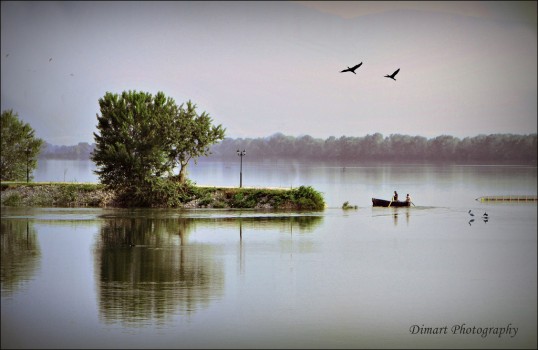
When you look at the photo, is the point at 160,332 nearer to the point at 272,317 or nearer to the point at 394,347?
the point at 272,317

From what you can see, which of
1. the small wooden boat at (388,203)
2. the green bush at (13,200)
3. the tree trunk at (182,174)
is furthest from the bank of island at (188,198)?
the small wooden boat at (388,203)

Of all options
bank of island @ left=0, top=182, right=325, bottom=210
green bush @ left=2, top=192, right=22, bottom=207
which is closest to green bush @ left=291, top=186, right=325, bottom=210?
bank of island @ left=0, top=182, right=325, bottom=210

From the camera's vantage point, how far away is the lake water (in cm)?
2598

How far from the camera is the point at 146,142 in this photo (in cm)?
6362

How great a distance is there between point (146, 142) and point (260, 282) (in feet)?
106

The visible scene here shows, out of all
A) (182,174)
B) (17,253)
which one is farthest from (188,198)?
(17,253)

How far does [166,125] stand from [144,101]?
122 inches

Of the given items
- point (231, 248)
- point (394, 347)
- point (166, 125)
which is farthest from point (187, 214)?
point (394, 347)

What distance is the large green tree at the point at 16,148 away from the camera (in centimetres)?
7250

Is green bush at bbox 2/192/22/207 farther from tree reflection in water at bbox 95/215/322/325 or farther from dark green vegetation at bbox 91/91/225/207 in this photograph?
tree reflection in water at bbox 95/215/322/325

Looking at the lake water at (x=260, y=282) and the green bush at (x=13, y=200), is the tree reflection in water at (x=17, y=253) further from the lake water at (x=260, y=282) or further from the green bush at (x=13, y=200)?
the green bush at (x=13, y=200)

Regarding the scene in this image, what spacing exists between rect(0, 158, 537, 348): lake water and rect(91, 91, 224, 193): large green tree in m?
5.51

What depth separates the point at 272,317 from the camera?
28.1 metres

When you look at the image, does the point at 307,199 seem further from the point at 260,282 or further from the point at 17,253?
the point at 260,282
